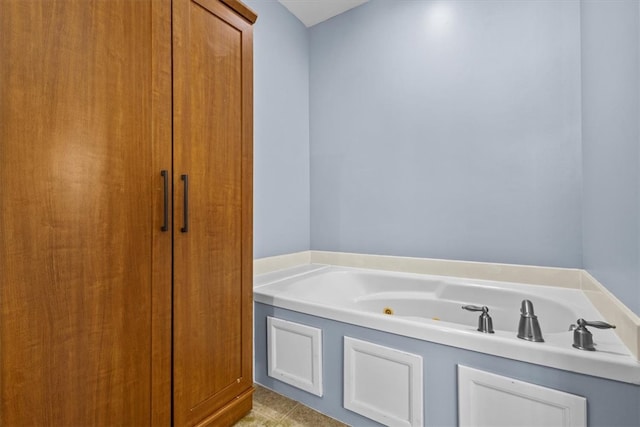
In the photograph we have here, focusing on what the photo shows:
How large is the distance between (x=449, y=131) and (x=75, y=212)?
2.07 metres

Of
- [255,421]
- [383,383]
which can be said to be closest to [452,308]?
[383,383]

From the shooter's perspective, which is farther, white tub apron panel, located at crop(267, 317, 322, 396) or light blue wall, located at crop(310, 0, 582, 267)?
light blue wall, located at crop(310, 0, 582, 267)

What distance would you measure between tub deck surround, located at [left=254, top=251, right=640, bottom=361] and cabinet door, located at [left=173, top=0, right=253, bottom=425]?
0.71 metres

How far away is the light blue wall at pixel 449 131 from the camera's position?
176 cm

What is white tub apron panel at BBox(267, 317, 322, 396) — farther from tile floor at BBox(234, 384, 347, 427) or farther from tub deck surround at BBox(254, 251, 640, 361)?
tub deck surround at BBox(254, 251, 640, 361)

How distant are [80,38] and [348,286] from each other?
6.49 ft

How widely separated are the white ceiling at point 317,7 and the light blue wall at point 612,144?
61.2 inches

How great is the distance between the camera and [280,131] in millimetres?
2373

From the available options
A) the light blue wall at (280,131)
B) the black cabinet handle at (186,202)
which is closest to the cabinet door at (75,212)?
the black cabinet handle at (186,202)

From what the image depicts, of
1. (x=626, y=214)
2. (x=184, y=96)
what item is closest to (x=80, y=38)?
(x=184, y=96)

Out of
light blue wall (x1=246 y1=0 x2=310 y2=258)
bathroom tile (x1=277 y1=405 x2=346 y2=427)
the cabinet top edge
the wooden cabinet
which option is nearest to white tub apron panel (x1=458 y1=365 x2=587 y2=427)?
bathroom tile (x1=277 y1=405 x2=346 y2=427)

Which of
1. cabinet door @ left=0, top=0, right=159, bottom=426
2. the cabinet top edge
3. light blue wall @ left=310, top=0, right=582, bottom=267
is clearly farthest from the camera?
light blue wall @ left=310, top=0, right=582, bottom=267

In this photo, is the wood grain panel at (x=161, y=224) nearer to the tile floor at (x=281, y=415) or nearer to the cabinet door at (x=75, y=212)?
the cabinet door at (x=75, y=212)

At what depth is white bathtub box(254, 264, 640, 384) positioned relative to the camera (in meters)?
1.00
